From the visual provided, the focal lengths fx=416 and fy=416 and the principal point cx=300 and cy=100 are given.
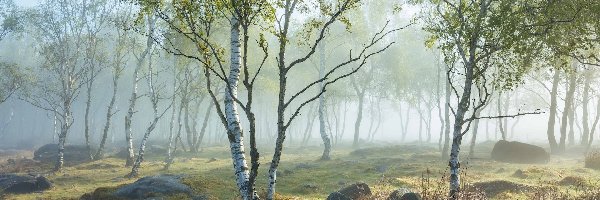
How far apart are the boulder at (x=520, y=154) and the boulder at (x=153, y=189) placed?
87.8 feet

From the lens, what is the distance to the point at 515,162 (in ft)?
108

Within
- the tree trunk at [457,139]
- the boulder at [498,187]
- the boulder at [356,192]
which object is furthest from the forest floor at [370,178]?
the boulder at [356,192]

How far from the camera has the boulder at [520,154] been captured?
108 feet

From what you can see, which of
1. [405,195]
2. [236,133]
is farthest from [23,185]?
[405,195]

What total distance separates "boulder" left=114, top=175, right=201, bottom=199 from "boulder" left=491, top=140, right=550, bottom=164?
2678 cm

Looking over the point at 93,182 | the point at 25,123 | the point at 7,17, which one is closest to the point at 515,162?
the point at 93,182

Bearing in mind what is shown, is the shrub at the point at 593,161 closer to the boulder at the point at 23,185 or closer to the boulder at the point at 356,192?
the boulder at the point at 356,192

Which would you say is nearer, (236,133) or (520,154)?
(236,133)

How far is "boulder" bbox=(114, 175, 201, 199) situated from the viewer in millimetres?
16663

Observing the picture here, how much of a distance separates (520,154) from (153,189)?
2893 cm

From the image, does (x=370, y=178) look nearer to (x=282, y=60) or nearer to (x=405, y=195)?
(x=405, y=195)

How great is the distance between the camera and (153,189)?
17.0 meters

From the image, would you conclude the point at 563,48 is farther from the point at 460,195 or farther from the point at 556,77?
the point at 556,77

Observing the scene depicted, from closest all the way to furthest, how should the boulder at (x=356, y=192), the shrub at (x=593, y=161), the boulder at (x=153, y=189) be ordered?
the boulder at (x=356, y=192) < the boulder at (x=153, y=189) < the shrub at (x=593, y=161)
